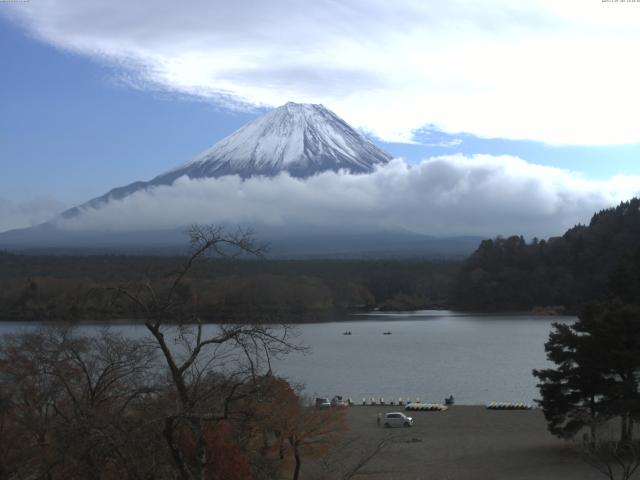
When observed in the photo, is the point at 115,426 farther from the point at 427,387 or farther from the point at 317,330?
the point at 317,330

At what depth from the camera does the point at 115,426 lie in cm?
388

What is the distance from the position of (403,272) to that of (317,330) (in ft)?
81.3

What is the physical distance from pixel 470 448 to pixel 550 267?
137 ft

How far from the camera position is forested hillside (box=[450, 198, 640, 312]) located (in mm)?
50156

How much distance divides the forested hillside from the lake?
9.39 m

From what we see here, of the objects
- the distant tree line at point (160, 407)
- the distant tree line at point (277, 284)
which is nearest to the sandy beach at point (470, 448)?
the distant tree line at point (160, 407)

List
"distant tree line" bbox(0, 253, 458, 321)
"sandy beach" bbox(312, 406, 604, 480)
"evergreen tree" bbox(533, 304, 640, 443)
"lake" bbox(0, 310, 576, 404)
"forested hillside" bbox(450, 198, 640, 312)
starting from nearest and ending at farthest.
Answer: "evergreen tree" bbox(533, 304, 640, 443)
"sandy beach" bbox(312, 406, 604, 480)
"lake" bbox(0, 310, 576, 404)
"distant tree line" bbox(0, 253, 458, 321)
"forested hillside" bbox(450, 198, 640, 312)

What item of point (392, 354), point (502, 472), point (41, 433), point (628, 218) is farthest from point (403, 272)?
point (41, 433)

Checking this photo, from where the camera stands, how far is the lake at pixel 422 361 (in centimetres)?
2103

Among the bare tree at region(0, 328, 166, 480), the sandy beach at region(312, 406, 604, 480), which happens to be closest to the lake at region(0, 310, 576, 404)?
the sandy beach at region(312, 406, 604, 480)

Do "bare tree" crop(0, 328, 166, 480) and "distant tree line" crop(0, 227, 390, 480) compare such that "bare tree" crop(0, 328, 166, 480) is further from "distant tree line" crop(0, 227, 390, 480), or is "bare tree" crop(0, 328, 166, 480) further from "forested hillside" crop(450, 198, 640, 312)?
"forested hillside" crop(450, 198, 640, 312)

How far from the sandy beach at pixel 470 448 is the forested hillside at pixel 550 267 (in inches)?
1347

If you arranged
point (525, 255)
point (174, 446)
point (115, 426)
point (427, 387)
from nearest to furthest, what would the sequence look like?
1. point (174, 446)
2. point (115, 426)
3. point (427, 387)
4. point (525, 255)

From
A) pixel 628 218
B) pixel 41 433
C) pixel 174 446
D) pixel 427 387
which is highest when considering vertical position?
pixel 628 218
